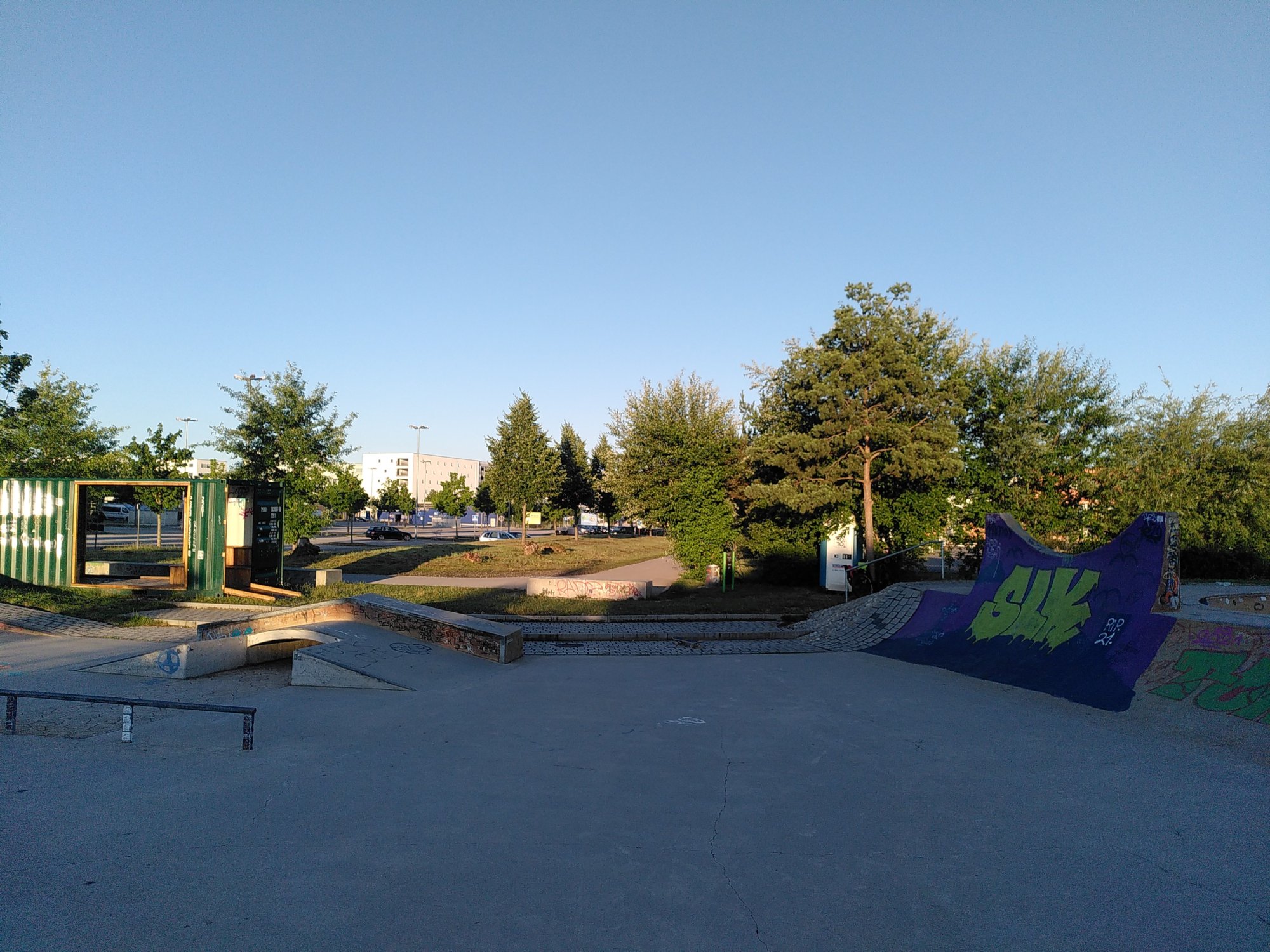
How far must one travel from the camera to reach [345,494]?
40.2 meters

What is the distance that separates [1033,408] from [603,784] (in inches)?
784

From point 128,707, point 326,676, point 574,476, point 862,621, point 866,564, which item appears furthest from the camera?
point 574,476

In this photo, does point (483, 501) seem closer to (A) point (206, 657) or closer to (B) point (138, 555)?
(B) point (138, 555)

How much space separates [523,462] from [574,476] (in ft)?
34.5

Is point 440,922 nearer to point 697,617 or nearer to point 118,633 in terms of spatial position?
point 697,617

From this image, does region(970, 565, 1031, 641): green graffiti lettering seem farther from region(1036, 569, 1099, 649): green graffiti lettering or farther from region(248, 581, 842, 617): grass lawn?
region(248, 581, 842, 617): grass lawn

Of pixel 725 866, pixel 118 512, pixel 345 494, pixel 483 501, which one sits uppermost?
pixel 345 494

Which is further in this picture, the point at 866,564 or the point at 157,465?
the point at 157,465

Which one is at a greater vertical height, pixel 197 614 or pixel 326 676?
pixel 326 676

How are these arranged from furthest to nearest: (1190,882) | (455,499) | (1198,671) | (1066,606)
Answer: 1. (455,499)
2. (1066,606)
3. (1198,671)
4. (1190,882)

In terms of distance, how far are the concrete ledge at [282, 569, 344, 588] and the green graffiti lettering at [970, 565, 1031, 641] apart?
55.7ft

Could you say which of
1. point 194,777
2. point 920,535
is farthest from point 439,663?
point 920,535

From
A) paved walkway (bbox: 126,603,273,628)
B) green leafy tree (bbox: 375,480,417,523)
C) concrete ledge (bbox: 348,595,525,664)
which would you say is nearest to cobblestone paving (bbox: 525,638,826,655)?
concrete ledge (bbox: 348,595,525,664)

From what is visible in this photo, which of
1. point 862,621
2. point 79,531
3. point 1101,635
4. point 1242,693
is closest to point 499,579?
point 79,531
